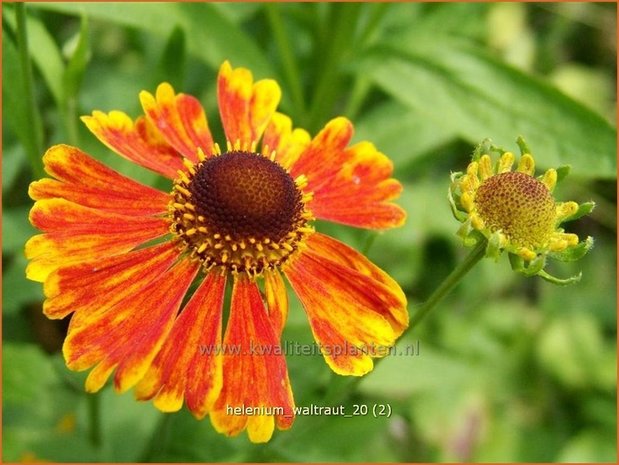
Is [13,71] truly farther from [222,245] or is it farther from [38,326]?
[38,326]

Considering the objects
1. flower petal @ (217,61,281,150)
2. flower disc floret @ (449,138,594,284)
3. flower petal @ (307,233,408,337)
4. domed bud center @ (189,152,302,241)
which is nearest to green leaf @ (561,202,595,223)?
flower disc floret @ (449,138,594,284)

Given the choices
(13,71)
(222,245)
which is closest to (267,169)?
(222,245)

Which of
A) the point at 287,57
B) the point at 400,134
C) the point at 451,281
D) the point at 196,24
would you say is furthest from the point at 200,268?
the point at 400,134

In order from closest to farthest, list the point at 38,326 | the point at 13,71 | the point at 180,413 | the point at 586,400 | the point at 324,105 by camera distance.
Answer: the point at 13,71
the point at 180,413
the point at 324,105
the point at 38,326
the point at 586,400

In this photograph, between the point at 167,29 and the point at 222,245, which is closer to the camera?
the point at 222,245

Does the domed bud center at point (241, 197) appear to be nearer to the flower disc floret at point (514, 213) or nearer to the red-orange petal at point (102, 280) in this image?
the red-orange petal at point (102, 280)
